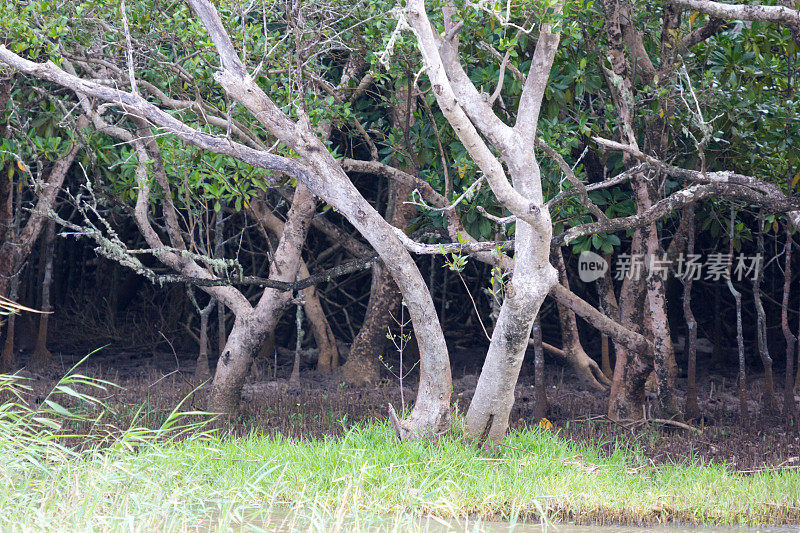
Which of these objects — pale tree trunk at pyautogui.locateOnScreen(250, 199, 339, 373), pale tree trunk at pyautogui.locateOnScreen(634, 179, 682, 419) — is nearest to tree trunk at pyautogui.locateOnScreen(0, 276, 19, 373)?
pale tree trunk at pyautogui.locateOnScreen(250, 199, 339, 373)

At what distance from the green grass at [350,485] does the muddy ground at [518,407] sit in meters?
0.51

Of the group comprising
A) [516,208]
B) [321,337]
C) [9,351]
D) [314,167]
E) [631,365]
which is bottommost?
[9,351]

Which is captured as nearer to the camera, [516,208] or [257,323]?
[516,208]

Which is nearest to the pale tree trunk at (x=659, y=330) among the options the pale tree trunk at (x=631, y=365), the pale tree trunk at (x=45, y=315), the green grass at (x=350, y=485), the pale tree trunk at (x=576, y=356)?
the pale tree trunk at (x=631, y=365)

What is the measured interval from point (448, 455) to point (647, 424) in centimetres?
216

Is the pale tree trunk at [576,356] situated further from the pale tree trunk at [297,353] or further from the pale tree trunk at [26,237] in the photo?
the pale tree trunk at [26,237]

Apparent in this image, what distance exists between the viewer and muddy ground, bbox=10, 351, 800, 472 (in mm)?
5941

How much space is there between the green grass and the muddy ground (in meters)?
0.51

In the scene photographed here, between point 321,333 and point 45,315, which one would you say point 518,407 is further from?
point 45,315

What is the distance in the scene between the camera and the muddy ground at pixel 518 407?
19.5ft

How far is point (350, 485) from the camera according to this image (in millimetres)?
4297

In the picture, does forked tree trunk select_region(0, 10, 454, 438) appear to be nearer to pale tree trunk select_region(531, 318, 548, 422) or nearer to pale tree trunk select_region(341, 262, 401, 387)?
pale tree trunk select_region(531, 318, 548, 422)

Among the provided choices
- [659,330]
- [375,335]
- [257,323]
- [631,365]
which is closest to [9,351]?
[257,323]

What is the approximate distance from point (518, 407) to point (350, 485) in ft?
11.5
